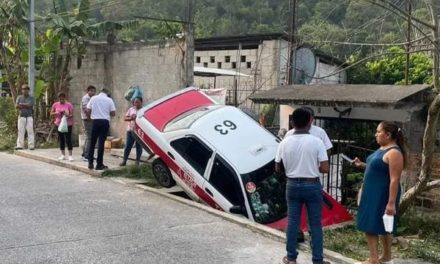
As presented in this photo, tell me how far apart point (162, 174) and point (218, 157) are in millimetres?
1813

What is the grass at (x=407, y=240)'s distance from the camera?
625cm

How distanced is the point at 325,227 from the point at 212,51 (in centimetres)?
1536

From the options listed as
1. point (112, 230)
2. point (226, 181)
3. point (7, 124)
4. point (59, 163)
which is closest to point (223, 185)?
point (226, 181)

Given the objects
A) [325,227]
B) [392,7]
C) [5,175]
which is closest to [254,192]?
[325,227]

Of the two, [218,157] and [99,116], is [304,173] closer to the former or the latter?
[218,157]

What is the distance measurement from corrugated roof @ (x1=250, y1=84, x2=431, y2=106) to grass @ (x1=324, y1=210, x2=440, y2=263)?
167cm

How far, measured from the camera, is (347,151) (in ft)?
28.6

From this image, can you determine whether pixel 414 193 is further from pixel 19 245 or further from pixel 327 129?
pixel 19 245

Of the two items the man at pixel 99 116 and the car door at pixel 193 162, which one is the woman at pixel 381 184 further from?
the man at pixel 99 116

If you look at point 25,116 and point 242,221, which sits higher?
point 25,116

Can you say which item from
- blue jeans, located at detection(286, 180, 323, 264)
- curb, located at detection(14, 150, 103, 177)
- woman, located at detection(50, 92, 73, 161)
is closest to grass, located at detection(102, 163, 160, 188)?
curb, located at detection(14, 150, 103, 177)

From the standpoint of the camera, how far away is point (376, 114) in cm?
872

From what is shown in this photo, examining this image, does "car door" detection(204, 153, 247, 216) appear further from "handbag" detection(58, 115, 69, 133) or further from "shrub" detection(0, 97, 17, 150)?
"shrub" detection(0, 97, 17, 150)

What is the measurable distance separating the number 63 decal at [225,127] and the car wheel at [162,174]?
1.36 meters
